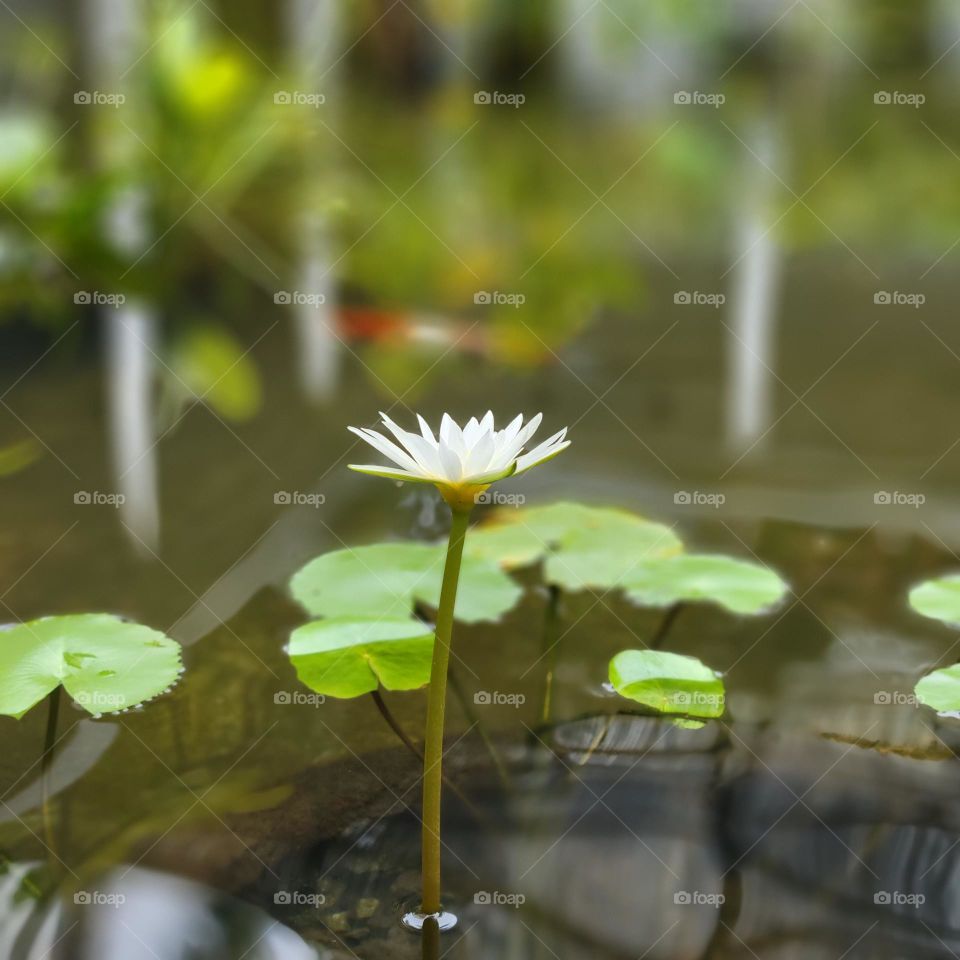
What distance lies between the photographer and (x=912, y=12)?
5359 mm

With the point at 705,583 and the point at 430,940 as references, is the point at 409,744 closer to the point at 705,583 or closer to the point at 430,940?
the point at 430,940

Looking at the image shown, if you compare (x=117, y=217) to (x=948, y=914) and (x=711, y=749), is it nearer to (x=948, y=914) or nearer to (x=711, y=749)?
(x=711, y=749)

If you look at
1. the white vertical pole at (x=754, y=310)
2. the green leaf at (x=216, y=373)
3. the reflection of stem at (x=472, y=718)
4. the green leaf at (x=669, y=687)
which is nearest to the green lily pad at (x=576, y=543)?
the reflection of stem at (x=472, y=718)

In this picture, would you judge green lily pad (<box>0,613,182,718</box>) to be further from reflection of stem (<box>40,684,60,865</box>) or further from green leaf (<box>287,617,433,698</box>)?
green leaf (<box>287,617,433,698</box>)

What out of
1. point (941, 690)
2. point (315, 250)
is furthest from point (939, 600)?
point (315, 250)

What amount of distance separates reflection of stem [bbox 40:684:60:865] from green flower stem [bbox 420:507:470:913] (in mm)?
354

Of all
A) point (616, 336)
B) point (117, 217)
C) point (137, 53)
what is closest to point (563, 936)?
point (616, 336)

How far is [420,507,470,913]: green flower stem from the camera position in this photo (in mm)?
748

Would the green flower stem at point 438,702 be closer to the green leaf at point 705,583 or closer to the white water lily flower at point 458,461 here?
the white water lily flower at point 458,461

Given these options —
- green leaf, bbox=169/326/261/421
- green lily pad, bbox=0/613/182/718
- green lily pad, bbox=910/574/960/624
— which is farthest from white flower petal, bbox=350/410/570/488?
green leaf, bbox=169/326/261/421

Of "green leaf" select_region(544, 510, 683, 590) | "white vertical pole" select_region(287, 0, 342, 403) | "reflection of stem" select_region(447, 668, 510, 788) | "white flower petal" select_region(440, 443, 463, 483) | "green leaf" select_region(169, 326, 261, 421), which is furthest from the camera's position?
"white vertical pole" select_region(287, 0, 342, 403)

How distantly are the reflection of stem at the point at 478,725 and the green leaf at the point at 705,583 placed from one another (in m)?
0.23

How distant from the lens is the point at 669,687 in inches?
36.6

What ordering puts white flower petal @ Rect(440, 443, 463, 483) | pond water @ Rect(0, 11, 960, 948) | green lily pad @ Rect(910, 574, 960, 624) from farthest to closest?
green lily pad @ Rect(910, 574, 960, 624) < pond water @ Rect(0, 11, 960, 948) < white flower petal @ Rect(440, 443, 463, 483)
